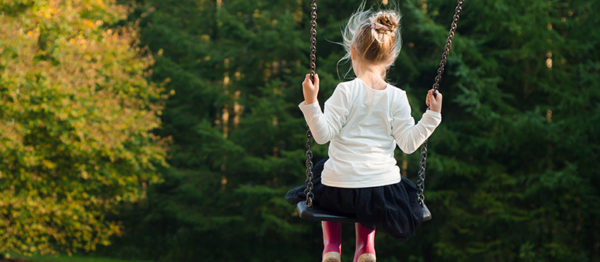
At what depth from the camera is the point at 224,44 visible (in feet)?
47.8

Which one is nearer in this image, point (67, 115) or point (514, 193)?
point (67, 115)

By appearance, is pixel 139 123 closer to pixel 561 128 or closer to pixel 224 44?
pixel 224 44

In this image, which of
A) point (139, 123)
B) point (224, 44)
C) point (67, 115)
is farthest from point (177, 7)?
point (67, 115)

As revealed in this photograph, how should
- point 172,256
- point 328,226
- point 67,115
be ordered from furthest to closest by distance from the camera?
point 172,256
point 67,115
point 328,226

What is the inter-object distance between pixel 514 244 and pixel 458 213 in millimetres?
1041

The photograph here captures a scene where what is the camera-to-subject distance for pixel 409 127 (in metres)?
3.00

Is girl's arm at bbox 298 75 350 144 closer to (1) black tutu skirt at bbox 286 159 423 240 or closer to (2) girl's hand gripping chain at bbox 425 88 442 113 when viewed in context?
(1) black tutu skirt at bbox 286 159 423 240

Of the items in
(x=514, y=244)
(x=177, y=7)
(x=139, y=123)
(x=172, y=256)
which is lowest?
A: (x=172, y=256)

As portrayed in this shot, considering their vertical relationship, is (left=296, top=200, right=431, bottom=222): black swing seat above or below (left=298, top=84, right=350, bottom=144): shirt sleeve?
below

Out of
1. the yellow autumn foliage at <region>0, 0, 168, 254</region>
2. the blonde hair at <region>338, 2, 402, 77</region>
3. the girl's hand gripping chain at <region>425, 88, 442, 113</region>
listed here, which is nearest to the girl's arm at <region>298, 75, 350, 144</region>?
the blonde hair at <region>338, 2, 402, 77</region>

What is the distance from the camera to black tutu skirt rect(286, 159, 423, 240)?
9.64 feet

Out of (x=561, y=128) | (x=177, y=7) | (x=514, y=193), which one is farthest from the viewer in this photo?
(x=177, y=7)

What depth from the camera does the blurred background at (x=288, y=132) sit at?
9984 millimetres

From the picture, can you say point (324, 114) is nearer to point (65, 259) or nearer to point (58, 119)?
point (58, 119)
